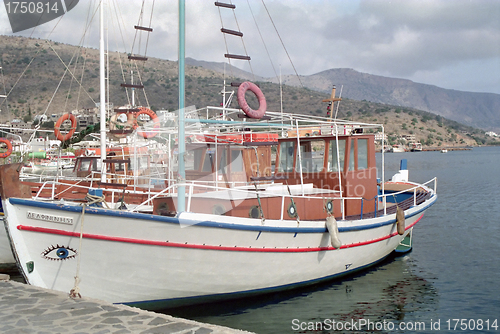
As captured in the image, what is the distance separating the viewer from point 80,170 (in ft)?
56.1

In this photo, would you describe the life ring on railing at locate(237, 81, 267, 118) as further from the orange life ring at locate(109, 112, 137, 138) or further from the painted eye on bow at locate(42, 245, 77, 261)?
the orange life ring at locate(109, 112, 137, 138)

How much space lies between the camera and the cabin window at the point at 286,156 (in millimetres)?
11648

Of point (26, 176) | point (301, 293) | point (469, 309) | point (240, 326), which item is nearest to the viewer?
point (240, 326)

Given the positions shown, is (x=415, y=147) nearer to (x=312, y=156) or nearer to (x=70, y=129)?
(x=312, y=156)

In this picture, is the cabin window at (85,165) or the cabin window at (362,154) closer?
the cabin window at (362,154)

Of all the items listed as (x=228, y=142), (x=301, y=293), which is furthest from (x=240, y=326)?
(x=228, y=142)

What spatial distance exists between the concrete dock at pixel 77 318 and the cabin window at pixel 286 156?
20.2 ft

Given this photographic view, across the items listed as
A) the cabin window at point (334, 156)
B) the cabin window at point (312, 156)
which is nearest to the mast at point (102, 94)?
the cabin window at point (312, 156)

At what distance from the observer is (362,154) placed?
11523mm

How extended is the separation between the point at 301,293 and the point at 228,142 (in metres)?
4.11

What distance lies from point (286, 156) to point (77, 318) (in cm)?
694

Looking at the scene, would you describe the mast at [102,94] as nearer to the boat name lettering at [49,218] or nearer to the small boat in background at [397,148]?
the boat name lettering at [49,218]

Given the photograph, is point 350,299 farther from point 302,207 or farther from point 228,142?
point 228,142

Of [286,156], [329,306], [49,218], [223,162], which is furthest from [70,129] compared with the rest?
[329,306]
